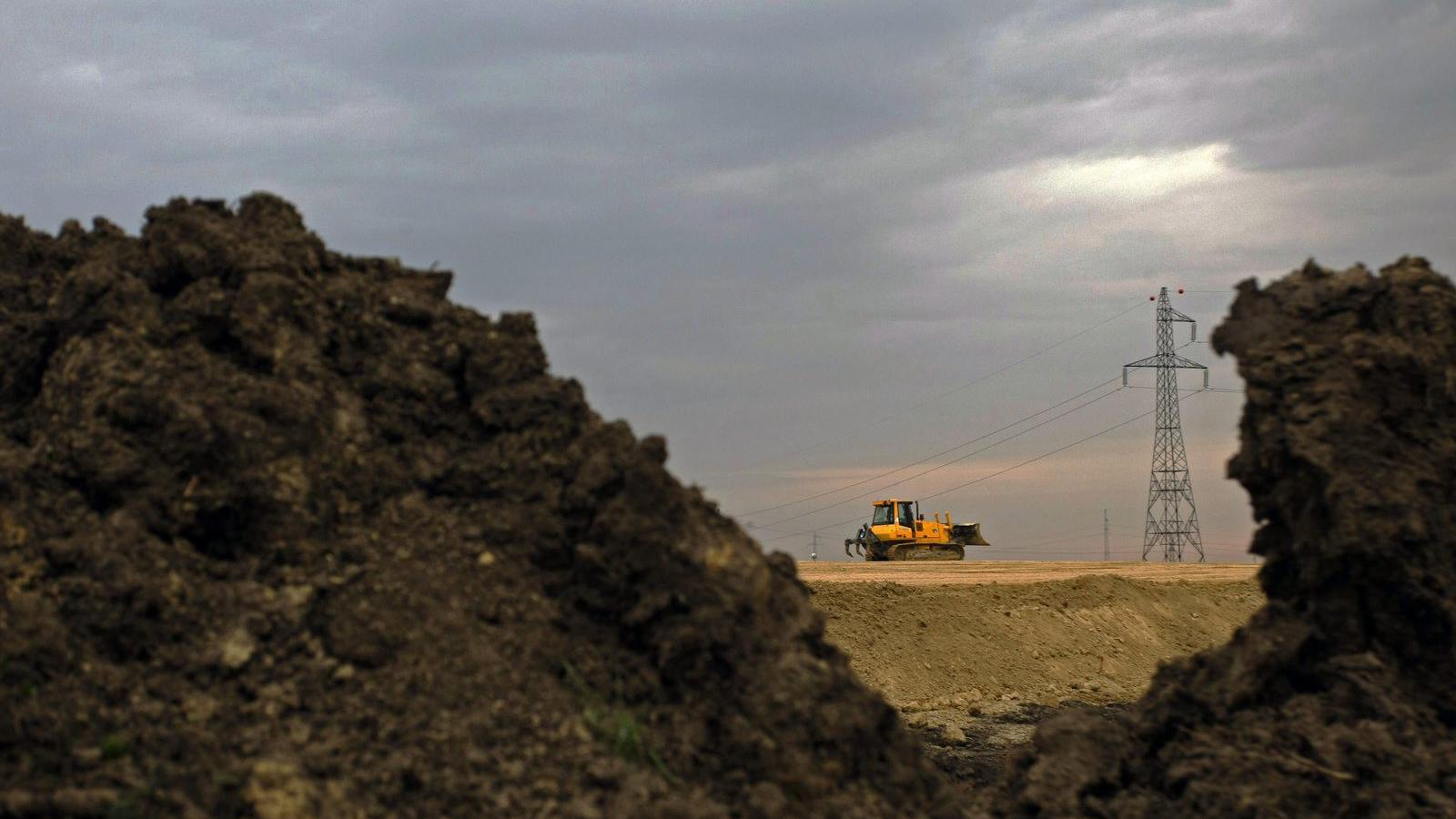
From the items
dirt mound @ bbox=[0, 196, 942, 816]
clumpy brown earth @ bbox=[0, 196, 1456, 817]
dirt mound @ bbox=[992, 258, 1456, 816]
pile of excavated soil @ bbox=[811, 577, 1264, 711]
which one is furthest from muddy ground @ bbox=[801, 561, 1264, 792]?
dirt mound @ bbox=[0, 196, 942, 816]

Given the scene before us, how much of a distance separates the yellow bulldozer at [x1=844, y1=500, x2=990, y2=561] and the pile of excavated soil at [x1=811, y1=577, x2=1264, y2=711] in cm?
1794

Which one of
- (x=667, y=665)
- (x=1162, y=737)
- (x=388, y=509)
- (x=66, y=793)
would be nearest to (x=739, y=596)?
(x=667, y=665)

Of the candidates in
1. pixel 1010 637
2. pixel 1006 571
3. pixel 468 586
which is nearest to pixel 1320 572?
pixel 468 586

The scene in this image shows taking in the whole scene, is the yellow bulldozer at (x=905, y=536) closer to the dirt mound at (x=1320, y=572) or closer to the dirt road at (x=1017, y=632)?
the dirt road at (x=1017, y=632)

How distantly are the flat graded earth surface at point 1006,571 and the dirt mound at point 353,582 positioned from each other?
1906 cm

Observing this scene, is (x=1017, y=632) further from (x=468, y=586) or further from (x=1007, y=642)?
(x=468, y=586)

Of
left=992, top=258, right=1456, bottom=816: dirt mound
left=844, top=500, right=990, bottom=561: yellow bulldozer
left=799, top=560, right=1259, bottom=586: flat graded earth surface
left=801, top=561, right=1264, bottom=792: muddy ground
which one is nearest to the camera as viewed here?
left=992, top=258, right=1456, bottom=816: dirt mound

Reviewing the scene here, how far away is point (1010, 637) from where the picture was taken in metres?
23.2

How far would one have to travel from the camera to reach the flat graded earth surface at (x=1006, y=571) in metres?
29.7

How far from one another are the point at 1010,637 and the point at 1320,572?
1520 centimetres

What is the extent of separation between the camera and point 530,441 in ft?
23.4

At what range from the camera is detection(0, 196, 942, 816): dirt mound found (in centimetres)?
563

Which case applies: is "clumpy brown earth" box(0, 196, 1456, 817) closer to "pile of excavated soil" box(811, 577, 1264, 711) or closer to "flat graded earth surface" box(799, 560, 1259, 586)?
"pile of excavated soil" box(811, 577, 1264, 711)

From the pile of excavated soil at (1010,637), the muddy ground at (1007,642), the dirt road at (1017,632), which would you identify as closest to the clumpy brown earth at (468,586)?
the muddy ground at (1007,642)
